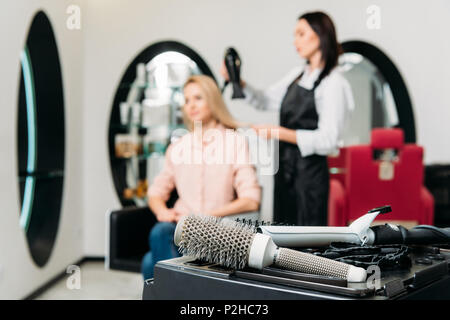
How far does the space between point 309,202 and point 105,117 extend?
91.5 inches

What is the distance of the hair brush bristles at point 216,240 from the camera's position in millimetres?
460

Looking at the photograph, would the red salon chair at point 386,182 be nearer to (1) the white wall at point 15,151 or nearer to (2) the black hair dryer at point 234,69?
(2) the black hair dryer at point 234,69

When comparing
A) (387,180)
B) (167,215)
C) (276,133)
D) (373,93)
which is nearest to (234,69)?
(276,133)

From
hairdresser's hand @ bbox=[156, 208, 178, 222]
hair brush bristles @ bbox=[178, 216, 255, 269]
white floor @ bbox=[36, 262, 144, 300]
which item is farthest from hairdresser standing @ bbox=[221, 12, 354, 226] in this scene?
hair brush bristles @ bbox=[178, 216, 255, 269]

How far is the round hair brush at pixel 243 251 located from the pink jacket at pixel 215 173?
59.4 inches

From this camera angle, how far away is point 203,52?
3672mm

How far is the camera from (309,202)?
198cm

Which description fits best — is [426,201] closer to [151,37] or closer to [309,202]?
[309,202]

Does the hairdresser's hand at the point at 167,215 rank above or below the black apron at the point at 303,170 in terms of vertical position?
below

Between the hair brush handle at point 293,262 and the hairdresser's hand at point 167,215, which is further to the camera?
the hairdresser's hand at point 167,215

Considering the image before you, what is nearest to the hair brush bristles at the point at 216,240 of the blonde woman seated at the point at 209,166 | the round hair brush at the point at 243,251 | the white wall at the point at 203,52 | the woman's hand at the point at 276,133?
the round hair brush at the point at 243,251

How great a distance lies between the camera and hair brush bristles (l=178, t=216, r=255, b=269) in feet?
1.51

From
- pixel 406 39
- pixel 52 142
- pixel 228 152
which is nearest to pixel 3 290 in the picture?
pixel 52 142

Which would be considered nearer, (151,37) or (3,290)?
(3,290)
